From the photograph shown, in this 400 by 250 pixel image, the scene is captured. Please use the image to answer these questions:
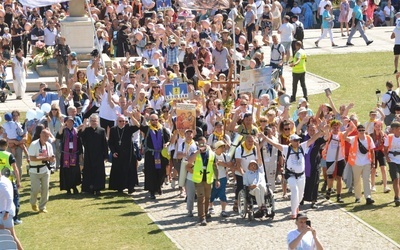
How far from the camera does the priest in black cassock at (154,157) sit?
22.6 meters

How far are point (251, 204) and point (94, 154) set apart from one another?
3.68 m

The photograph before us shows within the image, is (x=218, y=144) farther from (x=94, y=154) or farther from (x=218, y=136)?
(x=94, y=154)

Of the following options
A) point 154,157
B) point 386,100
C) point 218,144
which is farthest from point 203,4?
point 218,144

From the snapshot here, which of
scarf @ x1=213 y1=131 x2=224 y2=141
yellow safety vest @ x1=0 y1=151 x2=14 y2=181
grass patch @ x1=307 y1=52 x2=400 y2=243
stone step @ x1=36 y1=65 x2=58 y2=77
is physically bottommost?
grass patch @ x1=307 y1=52 x2=400 y2=243

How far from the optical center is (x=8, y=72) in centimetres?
3534

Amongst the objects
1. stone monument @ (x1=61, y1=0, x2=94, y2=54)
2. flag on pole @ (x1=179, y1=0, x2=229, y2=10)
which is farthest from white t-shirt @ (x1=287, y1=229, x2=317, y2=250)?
stone monument @ (x1=61, y1=0, x2=94, y2=54)

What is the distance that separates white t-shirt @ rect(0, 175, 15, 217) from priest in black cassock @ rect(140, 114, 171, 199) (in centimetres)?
464

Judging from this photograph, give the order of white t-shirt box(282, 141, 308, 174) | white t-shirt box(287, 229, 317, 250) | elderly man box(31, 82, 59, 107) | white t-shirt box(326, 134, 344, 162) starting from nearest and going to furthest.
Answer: white t-shirt box(287, 229, 317, 250) < white t-shirt box(282, 141, 308, 174) < white t-shirt box(326, 134, 344, 162) < elderly man box(31, 82, 59, 107)

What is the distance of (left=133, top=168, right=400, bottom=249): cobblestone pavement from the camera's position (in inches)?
765

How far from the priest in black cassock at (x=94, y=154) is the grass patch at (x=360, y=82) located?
15.0 ft

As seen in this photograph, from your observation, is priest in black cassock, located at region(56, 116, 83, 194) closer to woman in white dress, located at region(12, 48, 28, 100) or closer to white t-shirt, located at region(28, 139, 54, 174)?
white t-shirt, located at region(28, 139, 54, 174)

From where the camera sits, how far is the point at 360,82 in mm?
33875

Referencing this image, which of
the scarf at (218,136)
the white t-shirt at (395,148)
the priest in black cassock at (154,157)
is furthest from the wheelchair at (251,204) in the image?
the white t-shirt at (395,148)

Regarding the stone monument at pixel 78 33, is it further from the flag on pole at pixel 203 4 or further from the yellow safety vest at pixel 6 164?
the yellow safety vest at pixel 6 164
